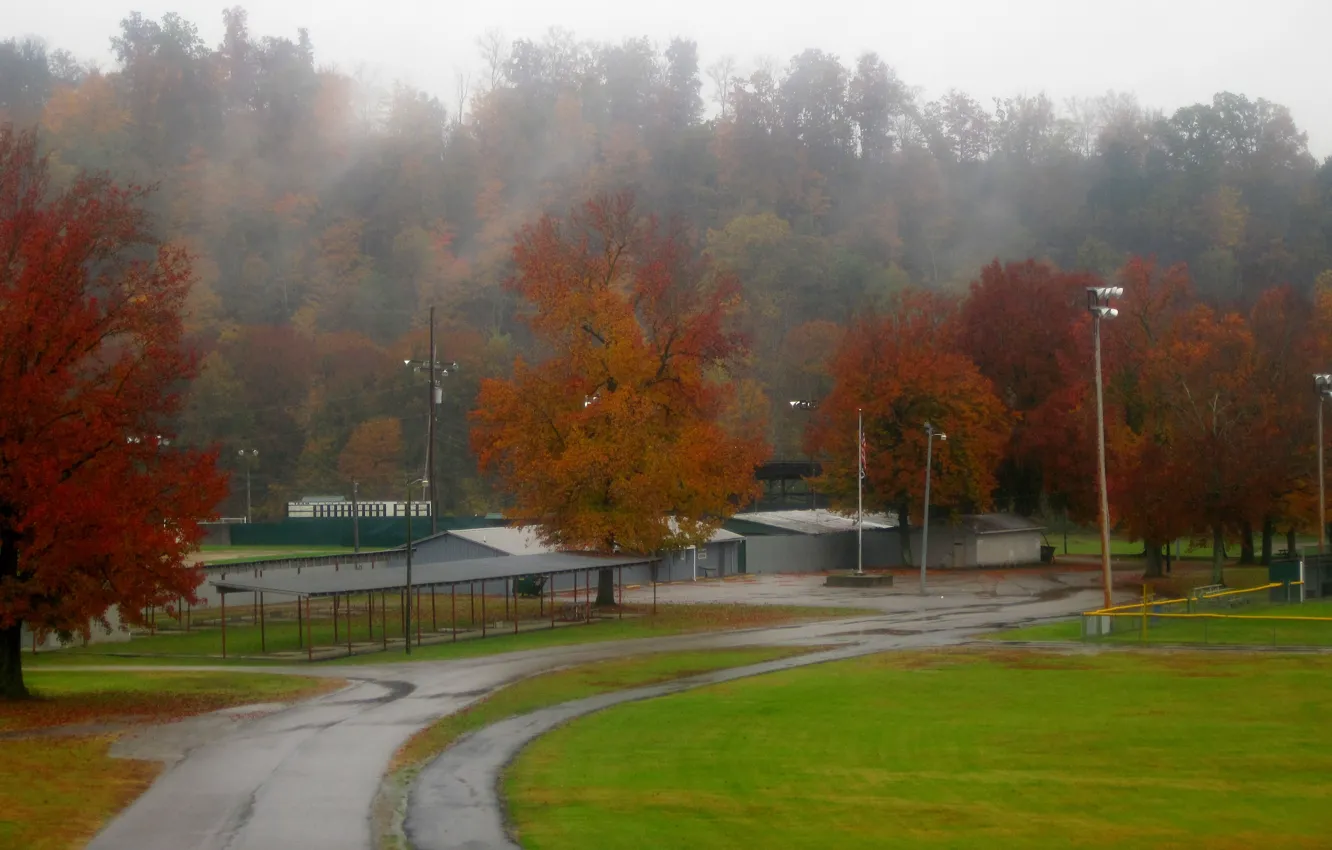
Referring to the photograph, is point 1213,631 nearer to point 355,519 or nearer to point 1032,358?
point 355,519

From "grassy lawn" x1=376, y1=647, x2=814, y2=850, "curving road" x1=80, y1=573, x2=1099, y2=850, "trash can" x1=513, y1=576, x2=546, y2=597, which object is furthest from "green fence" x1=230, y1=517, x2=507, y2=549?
"grassy lawn" x1=376, y1=647, x2=814, y2=850

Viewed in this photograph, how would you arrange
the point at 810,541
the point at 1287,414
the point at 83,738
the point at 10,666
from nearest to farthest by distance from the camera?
the point at 83,738 < the point at 10,666 < the point at 1287,414 < the point at 810,541

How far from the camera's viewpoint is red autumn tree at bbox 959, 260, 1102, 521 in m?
86.6

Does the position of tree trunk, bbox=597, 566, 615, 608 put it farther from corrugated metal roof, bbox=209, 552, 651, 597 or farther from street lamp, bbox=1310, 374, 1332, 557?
street lamp, bbox=1310, 374, 1332, 557

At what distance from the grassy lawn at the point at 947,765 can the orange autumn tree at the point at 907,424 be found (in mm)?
47654

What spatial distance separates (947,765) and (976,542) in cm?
6484

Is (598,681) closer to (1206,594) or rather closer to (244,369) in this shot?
(1206,594)

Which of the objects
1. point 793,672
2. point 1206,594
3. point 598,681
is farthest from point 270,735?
point 1206,594

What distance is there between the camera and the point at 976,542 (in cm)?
8475

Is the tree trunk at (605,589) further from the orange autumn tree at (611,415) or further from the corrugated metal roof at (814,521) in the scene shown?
the corrugated metal roof at (814,521)

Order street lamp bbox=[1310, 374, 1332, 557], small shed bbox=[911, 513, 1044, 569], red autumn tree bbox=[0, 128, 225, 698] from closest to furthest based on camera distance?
red autumn tree bbox=[0, 128, 225, 698]
street lamp bbox=[1310, 374, 1332, 557]
small shed bbox=[911, 513, 1044, 569]

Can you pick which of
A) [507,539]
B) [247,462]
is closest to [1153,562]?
[507,539]

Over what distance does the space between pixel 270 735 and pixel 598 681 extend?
32.9 ft

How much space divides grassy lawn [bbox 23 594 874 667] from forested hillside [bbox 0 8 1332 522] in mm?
59618
